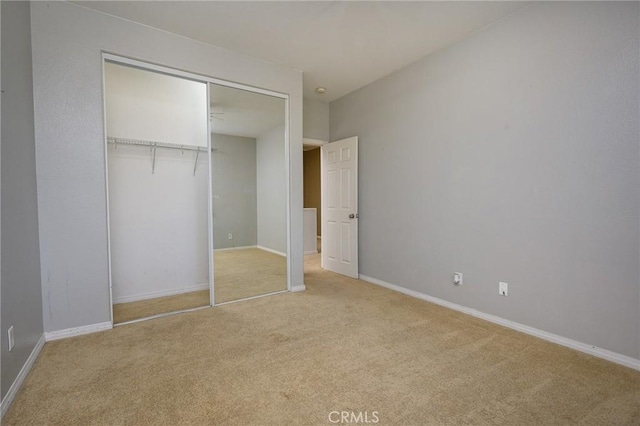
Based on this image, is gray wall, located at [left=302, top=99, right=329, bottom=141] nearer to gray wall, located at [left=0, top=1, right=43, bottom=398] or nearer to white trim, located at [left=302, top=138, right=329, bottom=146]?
white trim, located at [left=302, top=138, right=329, bottom=146]

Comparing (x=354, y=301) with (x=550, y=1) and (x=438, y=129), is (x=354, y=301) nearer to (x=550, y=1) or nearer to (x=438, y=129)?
(x=438, y=129)

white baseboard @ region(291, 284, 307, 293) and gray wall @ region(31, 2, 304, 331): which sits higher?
gray wall @ region(31, 2, 304, 331)

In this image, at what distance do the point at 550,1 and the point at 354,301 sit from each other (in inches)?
128

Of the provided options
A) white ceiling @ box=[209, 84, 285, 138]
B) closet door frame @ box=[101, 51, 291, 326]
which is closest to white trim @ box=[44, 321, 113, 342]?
closet door frame @ box=[101, 51, 291, 326]

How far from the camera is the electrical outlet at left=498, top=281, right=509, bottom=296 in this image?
2749 mm

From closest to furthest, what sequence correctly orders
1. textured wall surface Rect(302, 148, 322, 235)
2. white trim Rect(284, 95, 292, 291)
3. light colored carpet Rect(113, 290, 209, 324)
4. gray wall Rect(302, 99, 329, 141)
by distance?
light colored carpet Rect(113, 290, 209, 324)
white trim Rect(284, 95, 292, 291)
gray wall Rect(302, 99, 329, 141)
textured wall surface Rect(302, 148, 322, 235)

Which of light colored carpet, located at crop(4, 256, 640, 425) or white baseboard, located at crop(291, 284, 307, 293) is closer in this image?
light colored carpet, located at crop(4, 256, 640, 425)

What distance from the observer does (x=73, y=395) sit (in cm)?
177

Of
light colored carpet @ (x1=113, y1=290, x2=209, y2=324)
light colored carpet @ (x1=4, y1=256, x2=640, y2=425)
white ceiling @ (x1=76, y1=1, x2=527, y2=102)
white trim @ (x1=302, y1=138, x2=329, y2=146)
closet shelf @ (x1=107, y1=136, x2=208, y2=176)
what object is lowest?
light colored carpet @ (x1=4, y1=256, x2=640, y2=425)

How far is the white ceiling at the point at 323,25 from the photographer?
2518 millimetres

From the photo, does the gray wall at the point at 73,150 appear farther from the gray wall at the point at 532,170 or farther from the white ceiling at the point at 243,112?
the gray wall at the point at 532,170

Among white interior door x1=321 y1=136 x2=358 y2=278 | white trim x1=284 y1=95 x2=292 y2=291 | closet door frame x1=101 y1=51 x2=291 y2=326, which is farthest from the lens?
white interior door x1=321 y1=136 x2=358 y2=278

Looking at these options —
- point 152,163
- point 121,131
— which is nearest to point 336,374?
point 152,163

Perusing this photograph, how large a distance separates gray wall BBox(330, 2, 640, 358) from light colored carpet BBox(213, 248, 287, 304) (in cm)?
160
